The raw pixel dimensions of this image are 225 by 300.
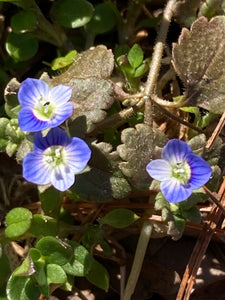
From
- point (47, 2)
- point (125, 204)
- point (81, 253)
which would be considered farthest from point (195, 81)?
point (47, 2)

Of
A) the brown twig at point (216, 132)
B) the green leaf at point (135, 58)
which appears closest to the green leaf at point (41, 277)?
the brown twig at point (216, 132)

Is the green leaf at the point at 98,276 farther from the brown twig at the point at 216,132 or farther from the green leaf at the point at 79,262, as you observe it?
the brown twig at the point at 216,132

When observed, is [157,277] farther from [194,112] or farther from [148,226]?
[194,112]

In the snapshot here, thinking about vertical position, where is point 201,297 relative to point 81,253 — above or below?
below

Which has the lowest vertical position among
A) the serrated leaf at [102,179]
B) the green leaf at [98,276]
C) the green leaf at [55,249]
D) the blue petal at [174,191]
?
the green leaf at [98,276]

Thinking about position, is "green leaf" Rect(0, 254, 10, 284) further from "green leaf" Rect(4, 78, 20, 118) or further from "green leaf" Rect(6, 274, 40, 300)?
"green leaf" Rect(4, 78, 20, 118)

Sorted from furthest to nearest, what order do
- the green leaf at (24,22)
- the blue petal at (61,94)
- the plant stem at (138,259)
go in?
the green leaf at (24,22) → the plant stem at (138,259) → the blue petal at (61,94)
